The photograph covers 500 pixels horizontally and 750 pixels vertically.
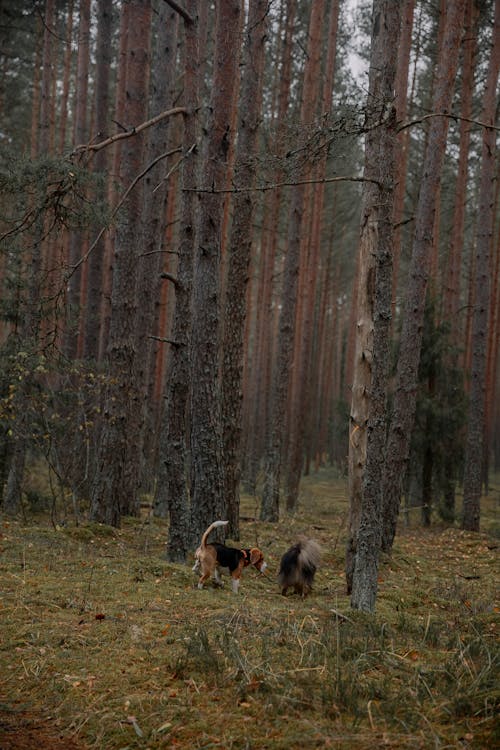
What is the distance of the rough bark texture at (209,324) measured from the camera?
864 cm

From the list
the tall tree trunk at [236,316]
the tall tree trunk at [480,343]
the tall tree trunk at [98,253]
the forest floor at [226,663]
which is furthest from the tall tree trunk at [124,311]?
the tall tree trunk at [480,343]

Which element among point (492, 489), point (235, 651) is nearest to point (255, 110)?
point (235, 651)

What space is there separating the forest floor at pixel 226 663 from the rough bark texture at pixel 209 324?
3.44 ft

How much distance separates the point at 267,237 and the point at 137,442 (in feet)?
44.0

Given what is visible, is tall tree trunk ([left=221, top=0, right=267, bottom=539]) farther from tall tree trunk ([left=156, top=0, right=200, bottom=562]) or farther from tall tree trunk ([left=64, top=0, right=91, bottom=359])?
tall tree trunk ([left=64, top=0, right=91, bottom=359])

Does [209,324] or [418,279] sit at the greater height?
[418,279]

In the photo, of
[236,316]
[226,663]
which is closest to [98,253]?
[236,316]

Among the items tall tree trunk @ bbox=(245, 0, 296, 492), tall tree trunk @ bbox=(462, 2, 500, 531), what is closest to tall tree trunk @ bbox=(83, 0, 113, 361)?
tall tree trunk @ bbox=(245, 0, 296, 492)

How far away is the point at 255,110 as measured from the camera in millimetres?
10930

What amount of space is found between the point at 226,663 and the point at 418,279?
8.68m

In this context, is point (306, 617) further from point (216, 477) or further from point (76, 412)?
point (76, 412)

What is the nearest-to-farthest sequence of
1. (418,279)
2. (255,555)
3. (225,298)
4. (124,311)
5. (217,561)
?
(217,561) < (255,555) < (225,298) < (124,311) < (418,279)

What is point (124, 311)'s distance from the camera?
11.4 metres

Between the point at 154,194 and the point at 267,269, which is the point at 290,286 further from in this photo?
the point at 267,269
